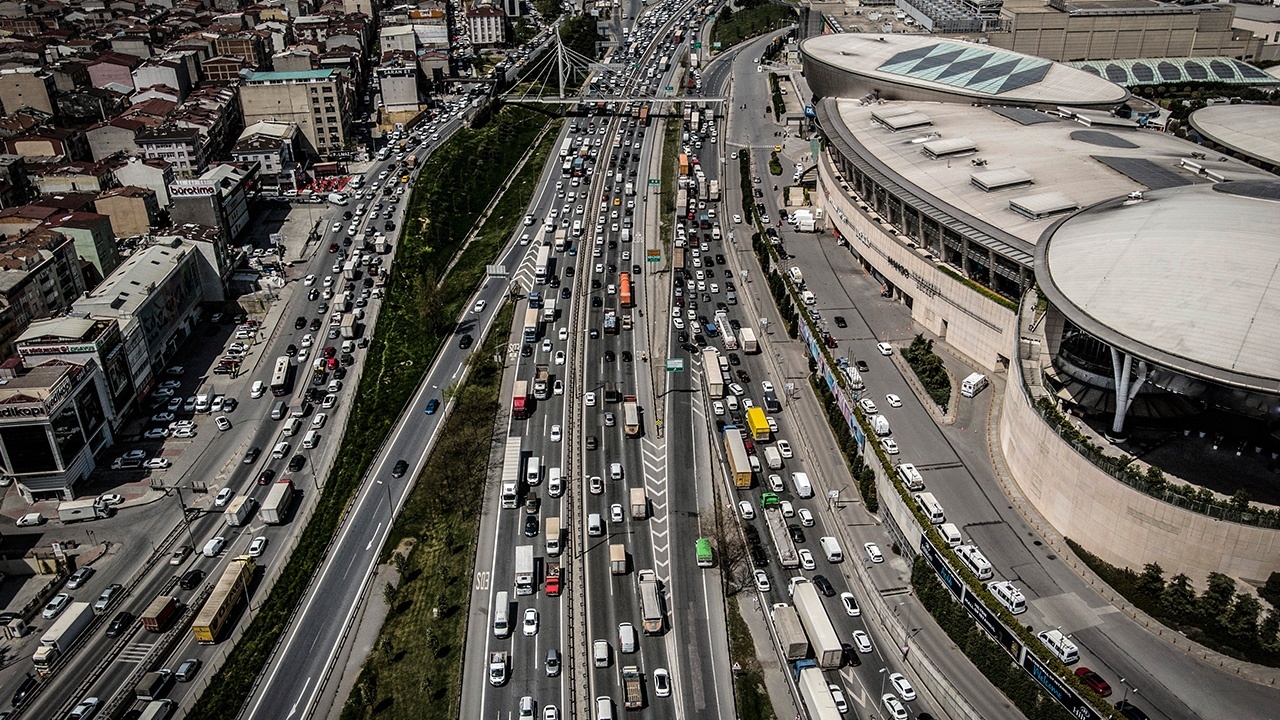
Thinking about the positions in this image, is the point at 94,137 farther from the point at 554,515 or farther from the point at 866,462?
the point at 866,462

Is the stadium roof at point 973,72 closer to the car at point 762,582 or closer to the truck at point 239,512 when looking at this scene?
the car at point 762,582

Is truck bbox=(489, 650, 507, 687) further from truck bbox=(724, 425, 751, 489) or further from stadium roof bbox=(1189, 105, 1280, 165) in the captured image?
stadium roof bbox=(1189, 105, 1280, 165)

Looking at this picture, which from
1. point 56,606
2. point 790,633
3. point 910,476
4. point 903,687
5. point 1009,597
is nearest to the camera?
point 903,687

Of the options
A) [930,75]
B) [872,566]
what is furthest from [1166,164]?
[872,566]

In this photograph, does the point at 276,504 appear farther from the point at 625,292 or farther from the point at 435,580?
the point at 625,292

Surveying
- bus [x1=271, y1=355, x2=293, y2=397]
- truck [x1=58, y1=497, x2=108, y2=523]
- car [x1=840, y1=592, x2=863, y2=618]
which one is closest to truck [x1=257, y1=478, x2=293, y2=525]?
truck [x1=58, y1=497, x2=108, y2=523]

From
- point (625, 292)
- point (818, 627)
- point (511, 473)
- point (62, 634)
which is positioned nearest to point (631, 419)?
point (511, 473)
